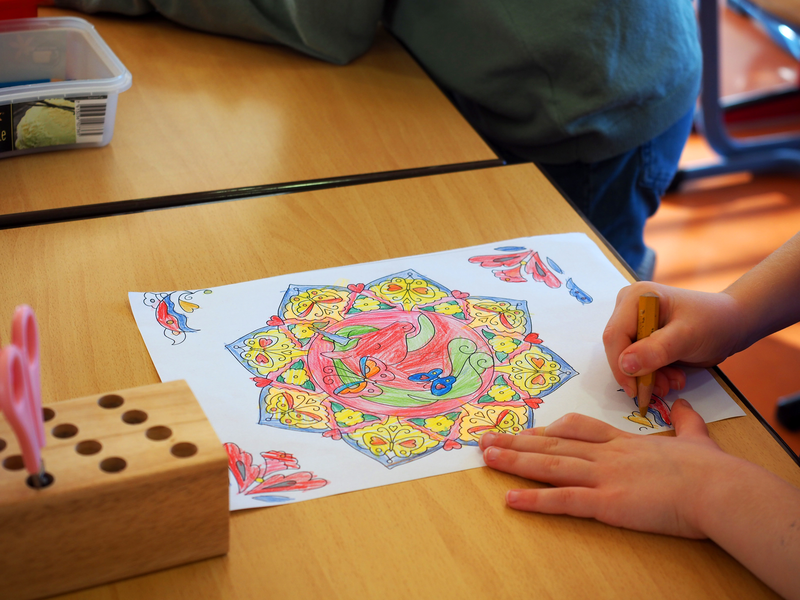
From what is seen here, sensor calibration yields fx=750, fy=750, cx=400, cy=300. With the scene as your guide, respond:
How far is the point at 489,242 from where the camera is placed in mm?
743

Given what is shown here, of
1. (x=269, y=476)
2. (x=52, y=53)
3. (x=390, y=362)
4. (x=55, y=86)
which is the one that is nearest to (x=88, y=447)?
(x=269, y=476)

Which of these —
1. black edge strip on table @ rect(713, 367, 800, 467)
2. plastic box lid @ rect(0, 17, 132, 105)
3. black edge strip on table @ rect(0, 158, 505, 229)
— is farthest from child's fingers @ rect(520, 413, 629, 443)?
plastic box lid @ rect(0, 17, 132, 105)

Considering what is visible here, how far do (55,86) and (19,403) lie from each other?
51 centimetres

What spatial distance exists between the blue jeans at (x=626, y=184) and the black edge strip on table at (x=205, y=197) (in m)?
→ 0.17

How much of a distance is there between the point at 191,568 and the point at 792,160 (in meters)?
2.29

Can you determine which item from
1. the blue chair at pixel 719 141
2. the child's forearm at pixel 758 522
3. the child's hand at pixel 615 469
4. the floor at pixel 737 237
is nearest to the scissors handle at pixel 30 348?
the child's hand at pixel 615 469

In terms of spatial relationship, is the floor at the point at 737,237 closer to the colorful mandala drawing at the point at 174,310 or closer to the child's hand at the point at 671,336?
the child's hand at the point at 671,336

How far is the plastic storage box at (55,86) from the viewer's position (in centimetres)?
76

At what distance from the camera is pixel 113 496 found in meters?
0.40

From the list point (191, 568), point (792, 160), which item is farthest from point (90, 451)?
point (792, 160)

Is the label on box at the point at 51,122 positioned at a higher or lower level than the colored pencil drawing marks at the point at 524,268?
lower

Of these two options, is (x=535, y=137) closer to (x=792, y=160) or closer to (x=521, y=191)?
(x=521, y=191)

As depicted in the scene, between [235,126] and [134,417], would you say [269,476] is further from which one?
[235,126]

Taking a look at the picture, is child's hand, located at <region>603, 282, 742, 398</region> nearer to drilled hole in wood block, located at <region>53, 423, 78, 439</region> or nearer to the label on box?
drilled hole in wood block, located at <region>53, 423, 78, 439</region>
